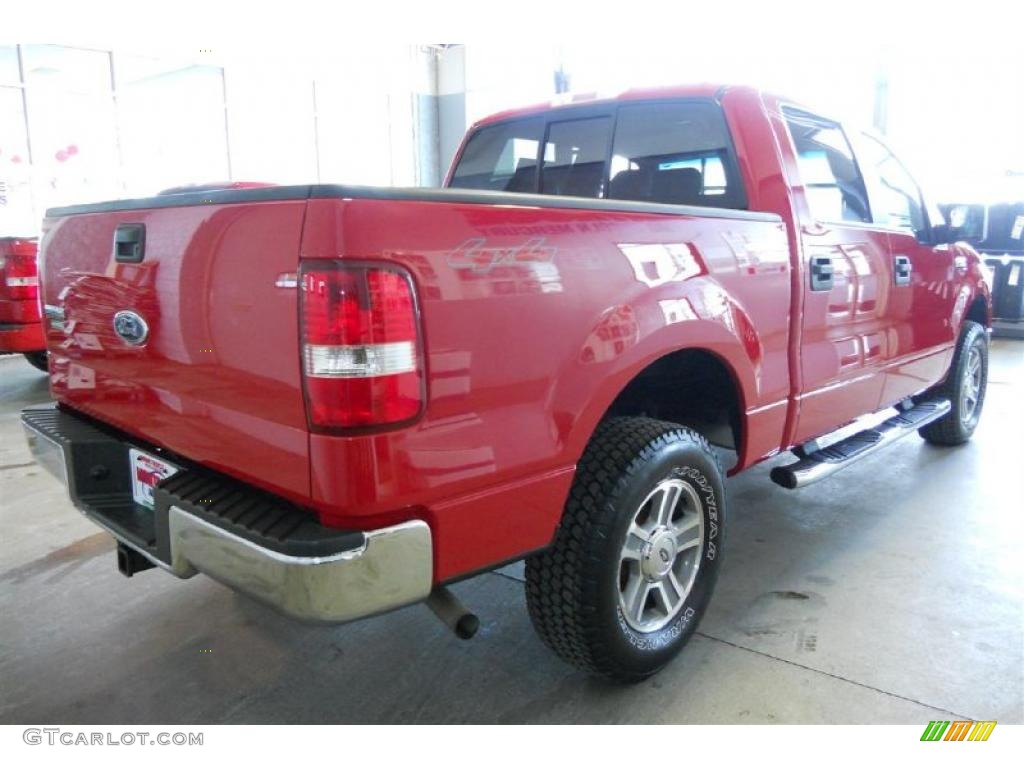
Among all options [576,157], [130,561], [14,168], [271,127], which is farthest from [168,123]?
[130,561]

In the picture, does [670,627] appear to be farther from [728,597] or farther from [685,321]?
[685,321]

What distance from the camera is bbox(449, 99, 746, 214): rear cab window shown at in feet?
9.35

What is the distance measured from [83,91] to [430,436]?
1263cm

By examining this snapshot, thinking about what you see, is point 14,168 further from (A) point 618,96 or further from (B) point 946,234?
(B) point 946,234

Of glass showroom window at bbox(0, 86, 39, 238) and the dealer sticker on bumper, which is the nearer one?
the dealer sticker on bumper

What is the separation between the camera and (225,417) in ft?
5.85

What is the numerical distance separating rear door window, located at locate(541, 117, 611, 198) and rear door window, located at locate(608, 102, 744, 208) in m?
0.07

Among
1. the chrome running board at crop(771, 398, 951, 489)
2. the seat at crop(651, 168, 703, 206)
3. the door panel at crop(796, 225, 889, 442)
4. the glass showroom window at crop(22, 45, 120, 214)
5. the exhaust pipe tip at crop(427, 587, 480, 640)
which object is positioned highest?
the glass showroom window at crop(22, 45, 120, 214)

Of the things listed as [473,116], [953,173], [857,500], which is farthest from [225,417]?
[473,116]

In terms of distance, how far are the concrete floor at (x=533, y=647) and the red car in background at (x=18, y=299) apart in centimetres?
299

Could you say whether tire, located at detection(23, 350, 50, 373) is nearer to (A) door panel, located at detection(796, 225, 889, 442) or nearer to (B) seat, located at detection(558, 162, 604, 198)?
(B) seat, located at detection(558, 162, 604, 198)

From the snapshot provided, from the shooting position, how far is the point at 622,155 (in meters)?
3.12

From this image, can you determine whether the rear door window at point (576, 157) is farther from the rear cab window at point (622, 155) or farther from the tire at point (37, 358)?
the tire at point (37, 358)

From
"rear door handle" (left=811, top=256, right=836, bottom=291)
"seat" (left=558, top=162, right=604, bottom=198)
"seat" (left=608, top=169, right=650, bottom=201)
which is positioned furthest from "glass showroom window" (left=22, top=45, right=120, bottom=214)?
"rear door handle" (left=811, top=256, right=836, bottom=291)
